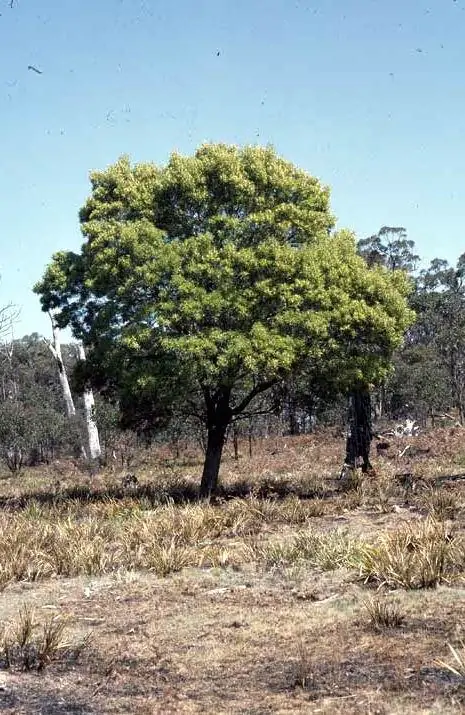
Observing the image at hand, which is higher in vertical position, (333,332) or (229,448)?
(333,332)

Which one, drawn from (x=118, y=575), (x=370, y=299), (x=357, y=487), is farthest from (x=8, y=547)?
(x=370, y=299)

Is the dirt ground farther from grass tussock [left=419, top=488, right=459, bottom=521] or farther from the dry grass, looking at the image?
grass tussock [left=419, top=488, right=459, bottom=521]

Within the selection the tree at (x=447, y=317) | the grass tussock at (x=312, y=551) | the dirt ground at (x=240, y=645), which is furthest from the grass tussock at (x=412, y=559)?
the tree at (x=447, y=317)

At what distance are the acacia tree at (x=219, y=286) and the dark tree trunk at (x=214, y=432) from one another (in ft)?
0.12

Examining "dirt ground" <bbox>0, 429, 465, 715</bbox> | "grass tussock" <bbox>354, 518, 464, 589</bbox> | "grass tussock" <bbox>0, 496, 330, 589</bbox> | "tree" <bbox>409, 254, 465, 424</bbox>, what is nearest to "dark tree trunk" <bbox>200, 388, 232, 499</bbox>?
"grass tussock" <bbox>0, 496, 330, 589</bbox>

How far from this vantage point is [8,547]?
1105 centimetres

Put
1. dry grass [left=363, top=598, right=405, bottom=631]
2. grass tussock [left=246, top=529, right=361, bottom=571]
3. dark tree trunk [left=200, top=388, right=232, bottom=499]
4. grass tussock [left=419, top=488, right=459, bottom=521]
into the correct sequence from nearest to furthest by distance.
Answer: dry grass [left=363, top=598, right=405, bottom=631] → grass tussock [left=246, top=529, right=361, bottom=571] → grass tussock [left=419, top=488, right=459, bottom=521] → dark tree trunk [left=200, top=388, right=232, bottom=499]

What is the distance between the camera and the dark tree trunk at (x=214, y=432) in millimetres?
17641

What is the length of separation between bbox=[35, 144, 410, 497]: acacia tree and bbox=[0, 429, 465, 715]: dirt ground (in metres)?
6.18

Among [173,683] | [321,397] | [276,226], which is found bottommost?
[173,683]

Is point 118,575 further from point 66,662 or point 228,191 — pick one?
point 228,191

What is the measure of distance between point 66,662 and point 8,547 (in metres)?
4.63

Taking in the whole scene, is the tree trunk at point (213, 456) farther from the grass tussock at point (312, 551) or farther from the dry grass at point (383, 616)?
the dry grass at point (383, 616)

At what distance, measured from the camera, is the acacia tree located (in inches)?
614
